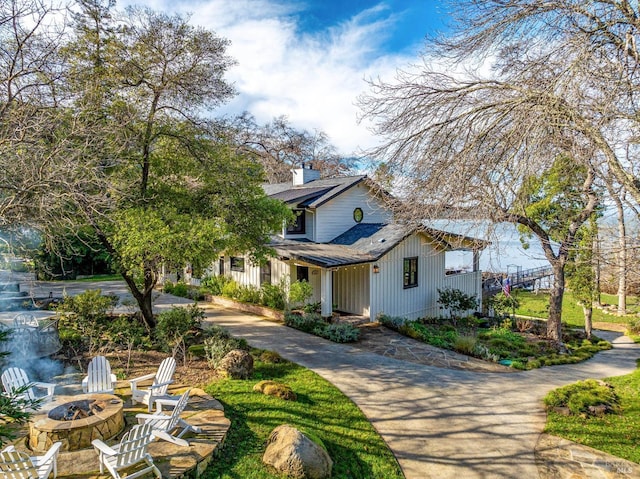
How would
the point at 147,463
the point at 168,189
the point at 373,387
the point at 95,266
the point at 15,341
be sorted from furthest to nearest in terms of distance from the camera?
the point at 95,266
the point at 168,189
the point at 15,341
the point at 373,387
the point at 147,463

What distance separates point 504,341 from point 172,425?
1155cm

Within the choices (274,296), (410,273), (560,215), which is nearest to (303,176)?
(274,296)

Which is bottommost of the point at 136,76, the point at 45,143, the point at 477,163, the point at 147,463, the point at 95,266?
the point at 147,463

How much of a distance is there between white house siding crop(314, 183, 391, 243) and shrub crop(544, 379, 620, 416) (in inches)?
423

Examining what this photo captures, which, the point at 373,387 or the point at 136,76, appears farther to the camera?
the point at 136,76

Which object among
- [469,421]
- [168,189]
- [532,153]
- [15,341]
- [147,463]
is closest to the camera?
[147,463]

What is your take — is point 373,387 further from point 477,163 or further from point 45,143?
point 45,143

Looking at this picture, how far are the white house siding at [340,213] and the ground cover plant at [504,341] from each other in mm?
5514

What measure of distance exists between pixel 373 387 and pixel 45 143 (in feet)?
28.0

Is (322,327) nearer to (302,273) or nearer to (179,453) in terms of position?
(302,273)

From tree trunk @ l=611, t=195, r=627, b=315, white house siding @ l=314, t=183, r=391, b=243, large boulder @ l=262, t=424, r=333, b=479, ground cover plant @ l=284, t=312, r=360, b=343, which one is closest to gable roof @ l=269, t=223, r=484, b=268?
white house siding @ l=314, t=183, r=391, b=243

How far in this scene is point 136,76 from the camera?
32.9ft

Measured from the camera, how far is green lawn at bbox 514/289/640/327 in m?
21.2

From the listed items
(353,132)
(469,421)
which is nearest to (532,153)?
(353,132)
